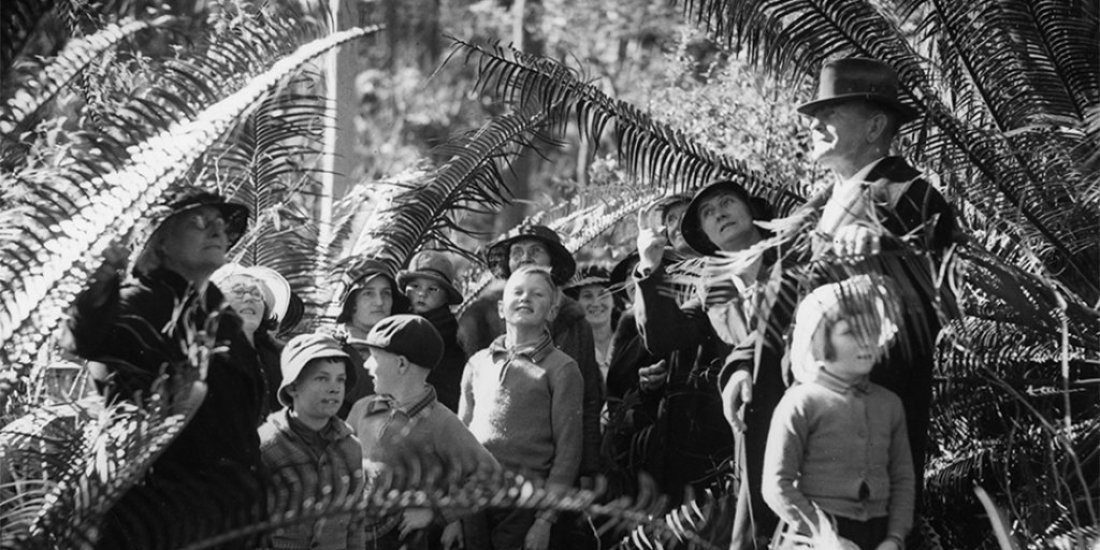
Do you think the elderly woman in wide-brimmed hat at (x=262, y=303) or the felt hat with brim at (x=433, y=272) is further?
the felt hat with brim at (x=433, y=272)

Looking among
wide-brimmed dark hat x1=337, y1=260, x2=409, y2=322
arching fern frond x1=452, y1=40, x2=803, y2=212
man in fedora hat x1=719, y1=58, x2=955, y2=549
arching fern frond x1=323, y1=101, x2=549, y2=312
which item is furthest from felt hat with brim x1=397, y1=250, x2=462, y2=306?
man in fedora hat x1=719, y1=58, x2=955, y2=549

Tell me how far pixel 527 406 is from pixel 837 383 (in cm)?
193

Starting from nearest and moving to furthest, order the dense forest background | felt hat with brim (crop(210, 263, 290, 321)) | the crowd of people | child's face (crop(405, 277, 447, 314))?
1. the dense forest background
2. the crowd of people
3. felt hat with brim (crop(210, 263, 290, 321))
4. child's face (crop(405, 277, 447, 314))

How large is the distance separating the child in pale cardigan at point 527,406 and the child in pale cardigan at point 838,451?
173 centimetres

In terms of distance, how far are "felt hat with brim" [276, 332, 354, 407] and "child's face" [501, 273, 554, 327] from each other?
938 mm

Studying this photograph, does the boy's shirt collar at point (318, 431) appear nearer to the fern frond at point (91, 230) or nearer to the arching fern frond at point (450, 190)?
the fern frond at point (91, 230)

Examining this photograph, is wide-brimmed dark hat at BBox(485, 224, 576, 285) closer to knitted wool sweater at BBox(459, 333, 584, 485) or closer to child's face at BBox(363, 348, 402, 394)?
knitted wool sweater at BBox(459, 333, 584, 485)

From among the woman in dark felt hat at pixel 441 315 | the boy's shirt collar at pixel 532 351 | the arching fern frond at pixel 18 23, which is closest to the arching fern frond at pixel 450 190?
the woman in dark felt hat at pixel 441 315

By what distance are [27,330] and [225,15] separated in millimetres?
2059

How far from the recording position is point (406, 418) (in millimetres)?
6012

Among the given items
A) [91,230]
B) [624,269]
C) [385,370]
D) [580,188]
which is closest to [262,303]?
[385,370]

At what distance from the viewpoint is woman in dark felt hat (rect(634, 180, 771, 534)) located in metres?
6.03

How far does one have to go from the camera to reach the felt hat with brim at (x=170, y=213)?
4.31 metres

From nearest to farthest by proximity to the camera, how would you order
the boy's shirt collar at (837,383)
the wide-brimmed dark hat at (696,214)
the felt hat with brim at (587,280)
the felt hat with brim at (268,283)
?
1. the boy's shirt collar at (837,383)
2. the wide-brimmed dark hat at (696,214)
3. the felt hat with brim at (268,283)
4. the felt hat with brim at (587,280)
